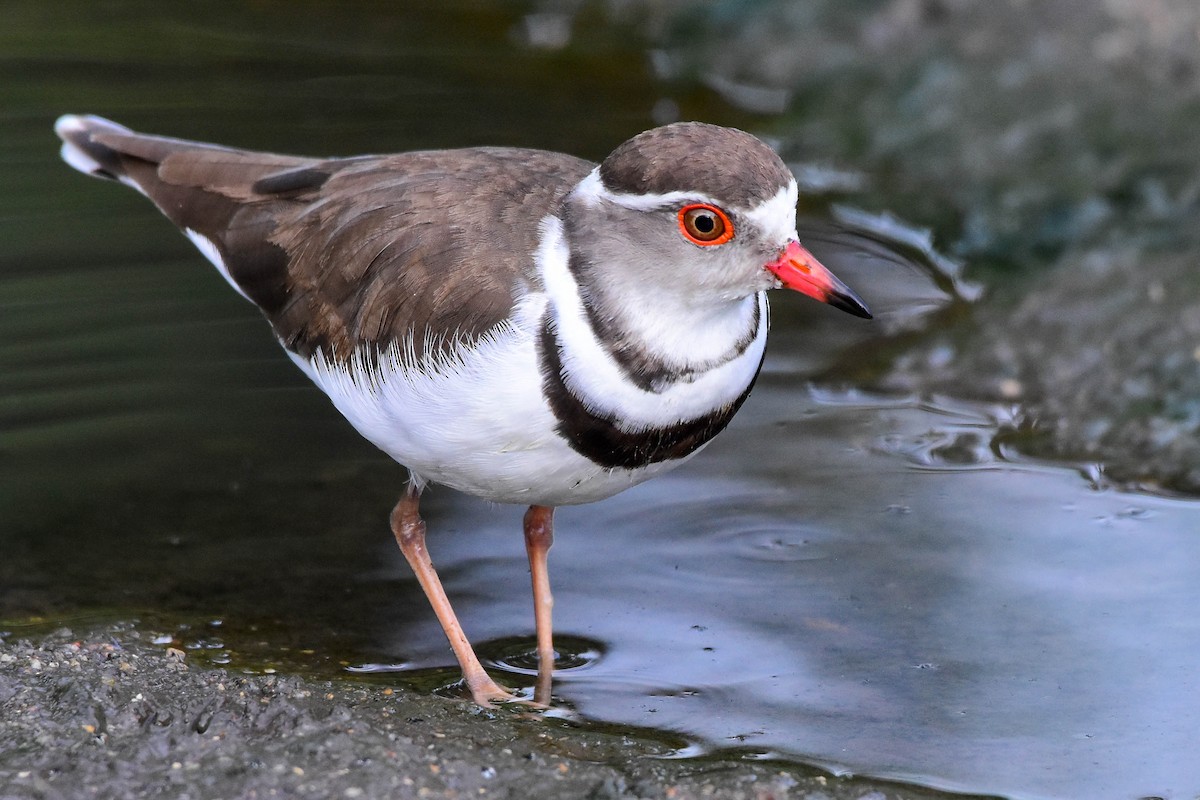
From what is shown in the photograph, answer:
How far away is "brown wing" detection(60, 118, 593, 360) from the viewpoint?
17.2 feet

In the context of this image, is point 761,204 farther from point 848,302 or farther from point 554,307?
point 554,307

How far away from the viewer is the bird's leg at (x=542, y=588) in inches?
227

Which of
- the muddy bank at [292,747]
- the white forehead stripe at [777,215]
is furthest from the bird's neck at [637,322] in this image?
the muddy bank at [292,747]

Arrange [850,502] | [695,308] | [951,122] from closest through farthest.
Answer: [695,308], [850,502], [951,122]

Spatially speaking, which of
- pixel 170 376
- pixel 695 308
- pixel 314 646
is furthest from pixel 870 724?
pixel 170 376

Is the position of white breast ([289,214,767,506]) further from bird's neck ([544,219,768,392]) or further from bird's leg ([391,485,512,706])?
bird's leg ([391,485,512,706])

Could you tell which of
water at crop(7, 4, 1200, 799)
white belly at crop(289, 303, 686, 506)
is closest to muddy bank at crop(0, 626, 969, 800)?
water at crop(7, 4, 1200, 799)

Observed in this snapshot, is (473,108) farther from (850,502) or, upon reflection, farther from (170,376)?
(850,502)

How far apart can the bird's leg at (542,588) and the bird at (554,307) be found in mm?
16

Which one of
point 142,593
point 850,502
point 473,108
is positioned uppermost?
point 473,108

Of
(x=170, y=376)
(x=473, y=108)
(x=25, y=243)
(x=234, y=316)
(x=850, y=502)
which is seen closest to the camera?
(x=850, y=502)

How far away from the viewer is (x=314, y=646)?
5938mm

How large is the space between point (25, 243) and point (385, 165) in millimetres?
3998

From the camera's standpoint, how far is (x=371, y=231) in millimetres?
5648
